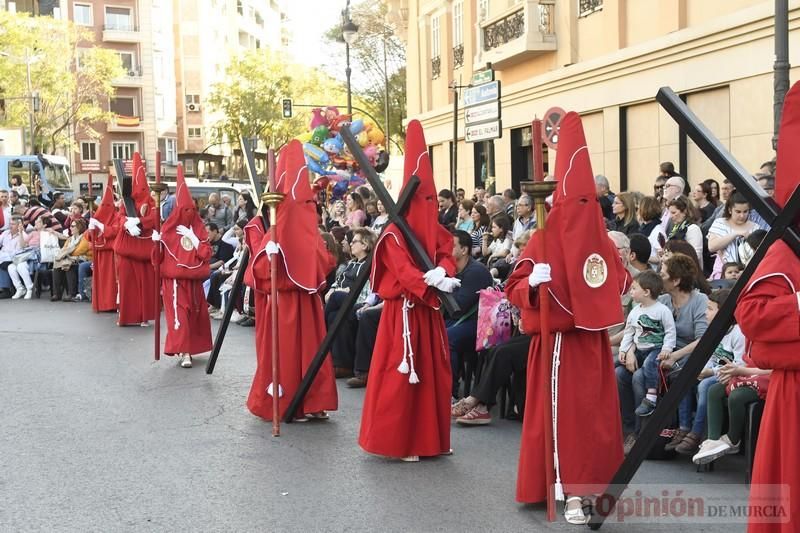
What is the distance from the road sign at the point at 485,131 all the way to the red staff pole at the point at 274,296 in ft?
17.7

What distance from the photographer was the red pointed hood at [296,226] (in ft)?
28.8

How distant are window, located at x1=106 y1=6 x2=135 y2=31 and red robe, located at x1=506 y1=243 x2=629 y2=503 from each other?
233 feet

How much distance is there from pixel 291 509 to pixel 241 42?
9052 centimetres

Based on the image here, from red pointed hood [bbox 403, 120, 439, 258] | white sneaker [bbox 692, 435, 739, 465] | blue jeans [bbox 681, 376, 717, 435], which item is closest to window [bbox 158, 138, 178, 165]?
red pointed hood [bbox 403, 120, 439, 258]

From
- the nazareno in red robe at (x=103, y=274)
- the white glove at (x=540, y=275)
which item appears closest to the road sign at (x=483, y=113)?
the nazareno in red robe at (x=103, y=274)

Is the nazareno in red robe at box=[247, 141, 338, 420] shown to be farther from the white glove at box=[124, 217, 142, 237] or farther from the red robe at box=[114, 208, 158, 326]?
the red robe at box=[114, 208, 158, 326]

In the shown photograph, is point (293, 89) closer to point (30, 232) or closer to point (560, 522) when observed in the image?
point (30, 232)

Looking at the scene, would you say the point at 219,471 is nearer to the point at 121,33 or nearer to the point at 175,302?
the point at 175,302

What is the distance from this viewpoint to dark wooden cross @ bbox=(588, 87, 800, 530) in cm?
457

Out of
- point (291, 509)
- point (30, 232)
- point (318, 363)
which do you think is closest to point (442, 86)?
point (30, 232)

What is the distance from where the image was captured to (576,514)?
19.2 feet

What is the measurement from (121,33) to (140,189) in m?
61.7

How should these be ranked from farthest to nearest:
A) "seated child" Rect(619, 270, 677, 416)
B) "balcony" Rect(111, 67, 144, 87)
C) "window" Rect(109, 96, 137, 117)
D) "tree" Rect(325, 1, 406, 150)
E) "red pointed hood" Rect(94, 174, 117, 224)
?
1. "window" Rect(109, 96, 137, 117)
2. "balcony" Rect(111, 67, 144, 87)
3. "tree" Rect(325, 1, 406, 150)
4. "red pointed hood" Rect(94, 174, 117, 224)
5. "seated child" Rect(619, 270, 677, 416)

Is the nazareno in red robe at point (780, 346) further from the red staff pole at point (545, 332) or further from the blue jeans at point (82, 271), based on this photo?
the blue jeans at point (82, 271)
